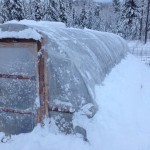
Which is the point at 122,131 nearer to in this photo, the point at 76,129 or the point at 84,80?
the point at 76,129

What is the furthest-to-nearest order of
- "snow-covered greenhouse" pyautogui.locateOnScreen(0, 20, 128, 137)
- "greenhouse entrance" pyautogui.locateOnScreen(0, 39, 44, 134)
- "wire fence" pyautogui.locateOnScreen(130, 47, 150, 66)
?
"wire fence" pyautogui.locateOnScreen(130, 47, 150, 66), "greenhouse entrance" pyautogui.locateOnScreen(0, 39, 44, 134), "snow-covered greenhouse" pyautogui.locateOnScreen(0, 20, 128, 137)

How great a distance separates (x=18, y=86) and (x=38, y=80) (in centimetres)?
55

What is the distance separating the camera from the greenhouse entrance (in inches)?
218

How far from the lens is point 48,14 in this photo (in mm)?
43094

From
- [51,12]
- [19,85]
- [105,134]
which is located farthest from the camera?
[51,12]

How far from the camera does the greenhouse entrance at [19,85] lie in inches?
218

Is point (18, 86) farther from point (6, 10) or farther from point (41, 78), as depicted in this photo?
point (6, 10)

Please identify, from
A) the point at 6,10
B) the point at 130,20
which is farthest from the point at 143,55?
the point at 130,20

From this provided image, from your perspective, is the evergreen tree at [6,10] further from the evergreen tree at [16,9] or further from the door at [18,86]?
the door at [18,86]

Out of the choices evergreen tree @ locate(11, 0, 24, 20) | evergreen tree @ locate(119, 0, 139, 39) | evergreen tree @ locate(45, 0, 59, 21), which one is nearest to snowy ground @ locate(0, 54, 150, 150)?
evergreen tree @ locate(11, 0, 24, 20)

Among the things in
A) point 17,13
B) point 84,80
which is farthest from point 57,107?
point 17,13

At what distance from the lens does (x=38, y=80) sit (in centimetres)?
550

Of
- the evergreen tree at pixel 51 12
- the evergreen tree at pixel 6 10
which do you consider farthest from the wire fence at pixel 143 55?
the evergreen tree at pixel 51 12

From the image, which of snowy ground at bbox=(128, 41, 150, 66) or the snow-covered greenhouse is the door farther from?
snowy ground at bbox=(128, 41, 150, 66)
